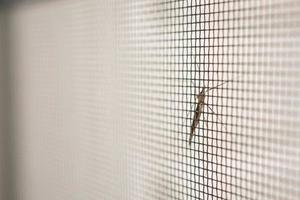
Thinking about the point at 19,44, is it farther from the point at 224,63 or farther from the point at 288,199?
the point at 288,199

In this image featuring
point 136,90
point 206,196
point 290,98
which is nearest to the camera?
point 290,98

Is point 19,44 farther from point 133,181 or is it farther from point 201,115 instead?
point 201,115

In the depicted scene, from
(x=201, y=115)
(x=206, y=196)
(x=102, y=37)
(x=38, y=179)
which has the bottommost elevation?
(x=38, y=179)

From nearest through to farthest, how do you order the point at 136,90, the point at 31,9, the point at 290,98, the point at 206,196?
the point at 290,98, the point at 206,196, the point at 136,90, the point at 31,9

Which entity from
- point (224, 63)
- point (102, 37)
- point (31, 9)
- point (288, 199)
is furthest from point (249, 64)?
point (31, 9)

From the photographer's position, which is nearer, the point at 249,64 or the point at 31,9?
the point at 249,64

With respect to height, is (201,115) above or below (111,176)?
above

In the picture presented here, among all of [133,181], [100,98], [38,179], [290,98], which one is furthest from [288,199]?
[38,179]
